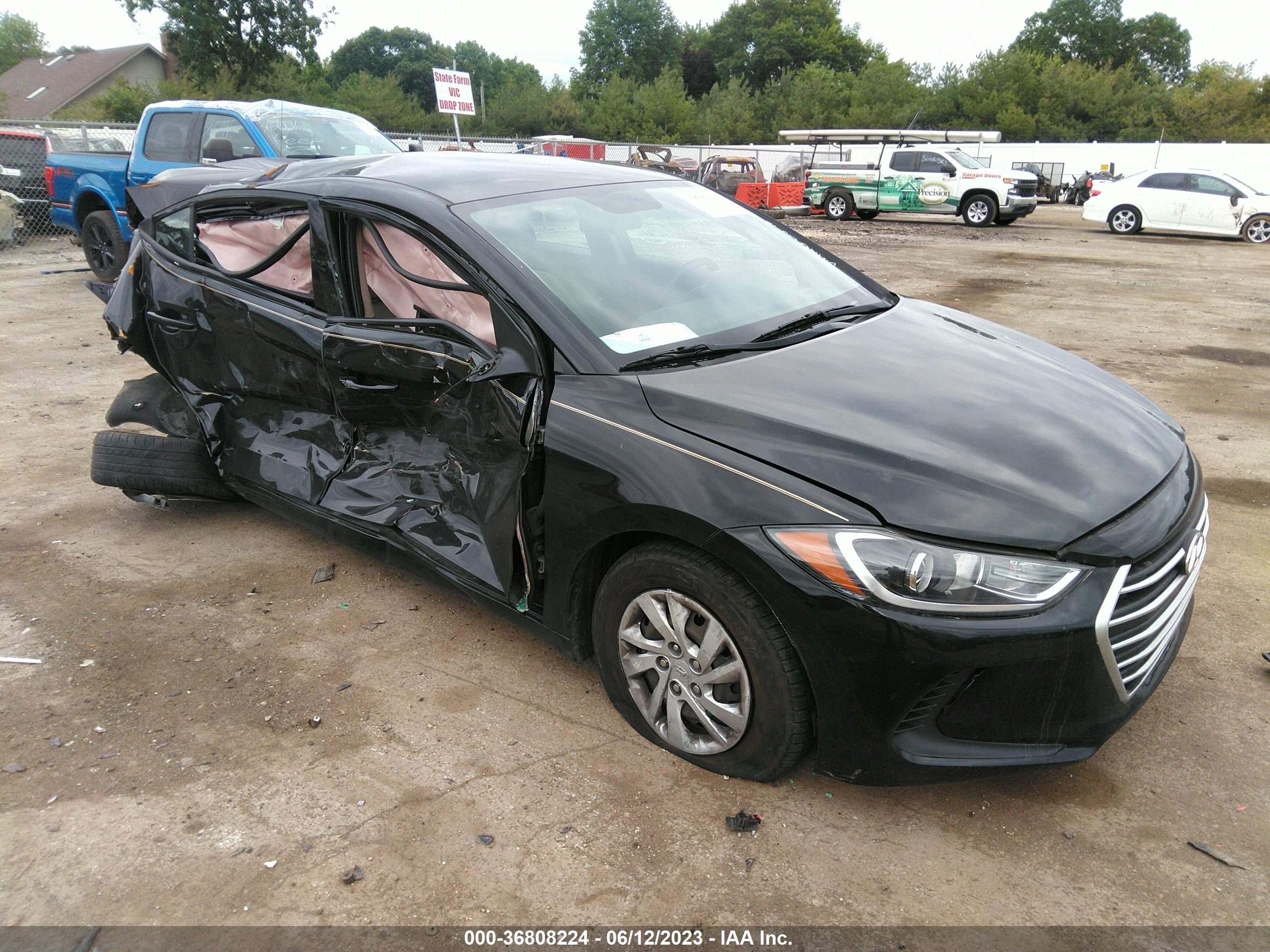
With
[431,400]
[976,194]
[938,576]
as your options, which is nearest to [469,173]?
[431,400]

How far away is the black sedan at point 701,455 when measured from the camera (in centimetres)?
219

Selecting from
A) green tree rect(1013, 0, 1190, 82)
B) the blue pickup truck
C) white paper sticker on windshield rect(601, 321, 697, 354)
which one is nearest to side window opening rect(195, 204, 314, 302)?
white paper sticker on windshield rect(601, 321, 697, 354)

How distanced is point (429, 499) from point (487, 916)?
1.50 meters

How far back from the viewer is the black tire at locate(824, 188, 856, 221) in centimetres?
2264

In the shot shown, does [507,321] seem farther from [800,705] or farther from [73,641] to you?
[73,641]

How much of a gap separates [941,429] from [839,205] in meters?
22.0

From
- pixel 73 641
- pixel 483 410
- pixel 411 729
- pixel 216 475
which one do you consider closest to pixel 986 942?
pixel 411 729

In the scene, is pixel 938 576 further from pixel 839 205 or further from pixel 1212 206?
pixel 839 205

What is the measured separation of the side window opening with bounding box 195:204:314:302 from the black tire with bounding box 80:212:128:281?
6424 mm

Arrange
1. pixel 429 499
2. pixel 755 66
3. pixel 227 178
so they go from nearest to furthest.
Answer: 1. pixel 429 499
2. pixel 227 178
3. pixel 755 66

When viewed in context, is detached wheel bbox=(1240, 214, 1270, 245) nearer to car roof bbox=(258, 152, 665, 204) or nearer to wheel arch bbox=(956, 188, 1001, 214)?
wheel arch bbox=(956, 188, 1001, 214)

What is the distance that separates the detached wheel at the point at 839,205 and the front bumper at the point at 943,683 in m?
22.1

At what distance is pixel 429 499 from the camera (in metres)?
3.23

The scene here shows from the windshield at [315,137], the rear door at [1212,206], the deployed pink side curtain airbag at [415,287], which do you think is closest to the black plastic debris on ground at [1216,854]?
the deployed pink side curtain airbag at [415,287]
